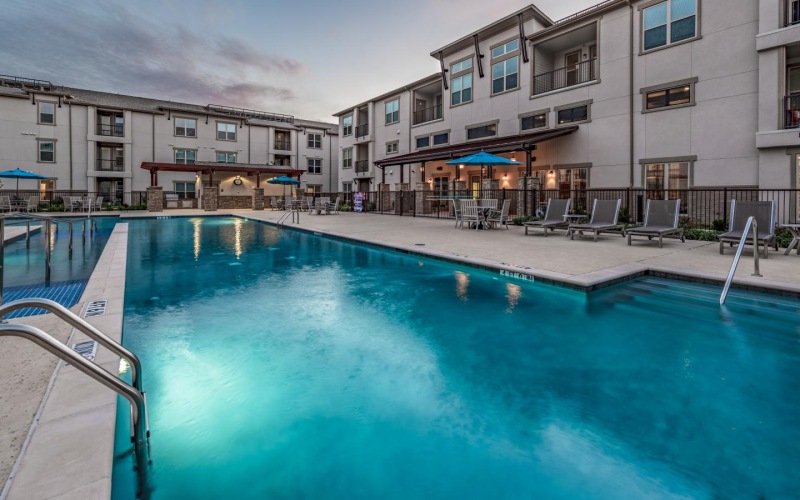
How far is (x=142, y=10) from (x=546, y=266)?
99.9 feet

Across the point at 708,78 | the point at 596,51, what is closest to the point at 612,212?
the point at 708,78

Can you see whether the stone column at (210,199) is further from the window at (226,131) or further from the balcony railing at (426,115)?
the balcony railing at (426,115)

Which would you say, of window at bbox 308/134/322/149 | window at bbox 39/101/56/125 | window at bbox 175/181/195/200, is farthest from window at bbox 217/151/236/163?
window at bbox 39/101/56/125

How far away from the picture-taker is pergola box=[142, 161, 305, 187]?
95.9 feet

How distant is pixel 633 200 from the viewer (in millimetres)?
16484

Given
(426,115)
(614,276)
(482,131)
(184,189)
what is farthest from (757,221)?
(184,189)

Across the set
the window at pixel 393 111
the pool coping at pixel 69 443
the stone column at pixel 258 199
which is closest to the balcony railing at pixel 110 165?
the stone column at pixel 258 199

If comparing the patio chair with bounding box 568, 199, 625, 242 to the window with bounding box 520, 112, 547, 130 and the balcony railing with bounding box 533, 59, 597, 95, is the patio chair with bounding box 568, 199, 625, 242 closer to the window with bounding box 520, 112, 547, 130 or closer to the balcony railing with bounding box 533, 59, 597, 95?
the window with bounding box 520, 112, 547, 130

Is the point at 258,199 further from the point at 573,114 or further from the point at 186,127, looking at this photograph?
the point at 573,114

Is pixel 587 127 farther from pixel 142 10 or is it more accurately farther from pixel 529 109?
pixel 142 10

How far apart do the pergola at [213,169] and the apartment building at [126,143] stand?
0.07 meters

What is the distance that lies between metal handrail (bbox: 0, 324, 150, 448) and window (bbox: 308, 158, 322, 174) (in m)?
40.9

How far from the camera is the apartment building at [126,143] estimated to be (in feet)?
95.4

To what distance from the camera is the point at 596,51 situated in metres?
18.4
